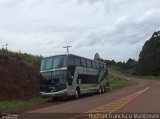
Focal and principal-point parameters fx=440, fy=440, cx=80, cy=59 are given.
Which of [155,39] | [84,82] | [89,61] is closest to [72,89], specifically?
[84,82]

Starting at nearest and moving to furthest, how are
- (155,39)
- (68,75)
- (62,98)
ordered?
1. (68,75)
2. (62,98)
3. (155,39)

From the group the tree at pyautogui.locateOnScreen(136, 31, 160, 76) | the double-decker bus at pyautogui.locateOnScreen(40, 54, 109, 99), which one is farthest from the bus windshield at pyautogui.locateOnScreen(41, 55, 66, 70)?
the tree at pyautogui.locateOnScreen(136, 31, 160, 76)

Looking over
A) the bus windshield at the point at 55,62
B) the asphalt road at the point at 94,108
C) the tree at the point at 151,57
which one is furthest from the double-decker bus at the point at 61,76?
the tree at the point at 151,57

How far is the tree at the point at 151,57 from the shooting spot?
381 ft

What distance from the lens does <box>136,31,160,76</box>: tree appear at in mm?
116250

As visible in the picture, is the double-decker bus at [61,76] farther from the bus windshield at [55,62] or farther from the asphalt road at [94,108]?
the asphalt road at [94,108]

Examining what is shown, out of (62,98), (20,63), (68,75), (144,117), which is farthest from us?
(20,63)

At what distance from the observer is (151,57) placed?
117 m

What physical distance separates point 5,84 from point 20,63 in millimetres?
6070

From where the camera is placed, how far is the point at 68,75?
1350 inches

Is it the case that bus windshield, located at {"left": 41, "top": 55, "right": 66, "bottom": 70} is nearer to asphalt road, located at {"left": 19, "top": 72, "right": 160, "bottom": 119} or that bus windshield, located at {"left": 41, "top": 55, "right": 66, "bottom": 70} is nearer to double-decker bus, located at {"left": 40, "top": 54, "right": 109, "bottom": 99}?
double-decker bus, located at {"left": 40, "top": 54, "right": 109, "bottom": 99}

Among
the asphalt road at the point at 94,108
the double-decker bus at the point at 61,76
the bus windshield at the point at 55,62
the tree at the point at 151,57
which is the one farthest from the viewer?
the tree at the point at 151,57

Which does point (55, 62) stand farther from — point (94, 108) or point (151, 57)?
point (151, 57)

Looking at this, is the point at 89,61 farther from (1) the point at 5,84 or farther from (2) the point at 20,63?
(1) the point at 5,84
